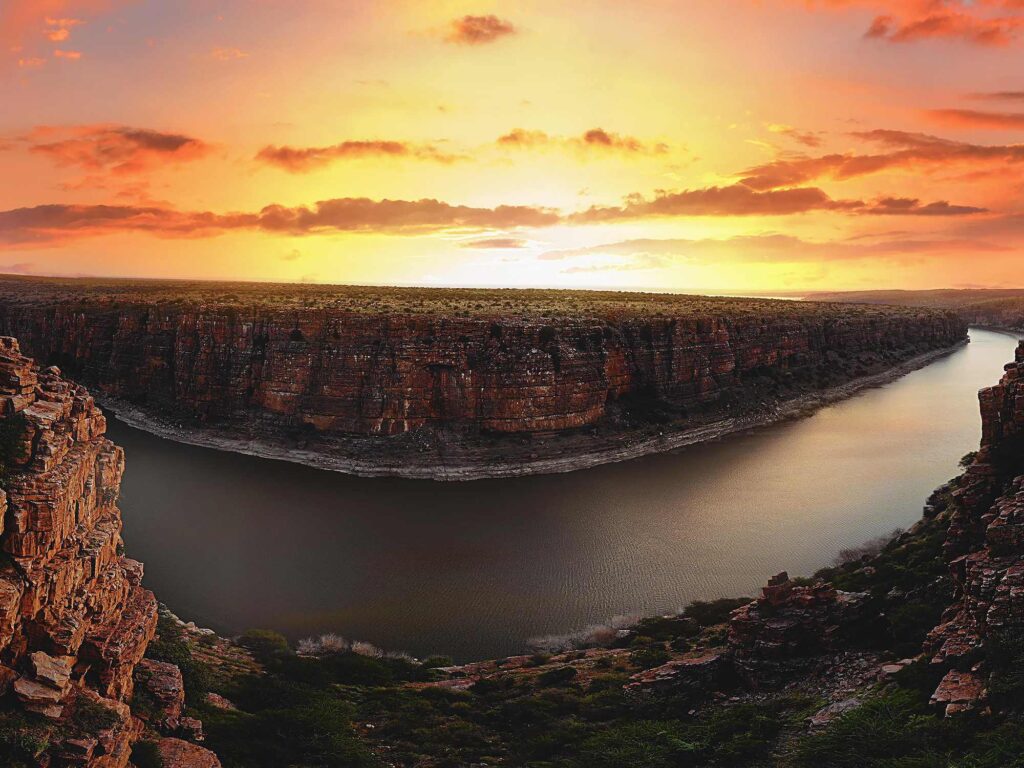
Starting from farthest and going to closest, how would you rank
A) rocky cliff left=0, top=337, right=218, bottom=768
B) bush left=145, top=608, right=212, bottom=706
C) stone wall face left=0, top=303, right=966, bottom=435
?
stone wall face left=0, top=303, right=966, bottom=435, bush left=145, top=608, right=212, bottom=706, rocky cliff left=0, top=337, right=218, bottom=768

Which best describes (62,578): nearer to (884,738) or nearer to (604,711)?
(604,711)

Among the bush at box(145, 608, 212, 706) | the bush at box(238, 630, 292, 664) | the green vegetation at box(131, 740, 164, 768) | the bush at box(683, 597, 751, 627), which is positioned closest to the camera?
the green vegetation at box(131, 740, 164, 768)

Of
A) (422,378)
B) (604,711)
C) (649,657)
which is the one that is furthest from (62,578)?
(422,378)

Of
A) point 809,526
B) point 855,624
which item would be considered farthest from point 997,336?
point 855,624

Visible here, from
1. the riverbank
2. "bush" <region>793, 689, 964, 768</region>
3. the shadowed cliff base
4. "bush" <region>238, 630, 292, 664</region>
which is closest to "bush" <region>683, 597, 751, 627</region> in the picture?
"bush" <region>793, 689, 964, 768</region>

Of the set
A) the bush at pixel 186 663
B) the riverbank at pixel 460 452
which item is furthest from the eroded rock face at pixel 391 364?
the bush at pixel 186 663

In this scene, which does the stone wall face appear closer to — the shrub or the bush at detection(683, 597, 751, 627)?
the bush at detection(683, 597, 751, 627)

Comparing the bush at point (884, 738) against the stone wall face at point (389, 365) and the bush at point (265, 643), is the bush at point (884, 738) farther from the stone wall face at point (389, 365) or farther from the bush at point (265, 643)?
the stone wall face at point (389, 365)
